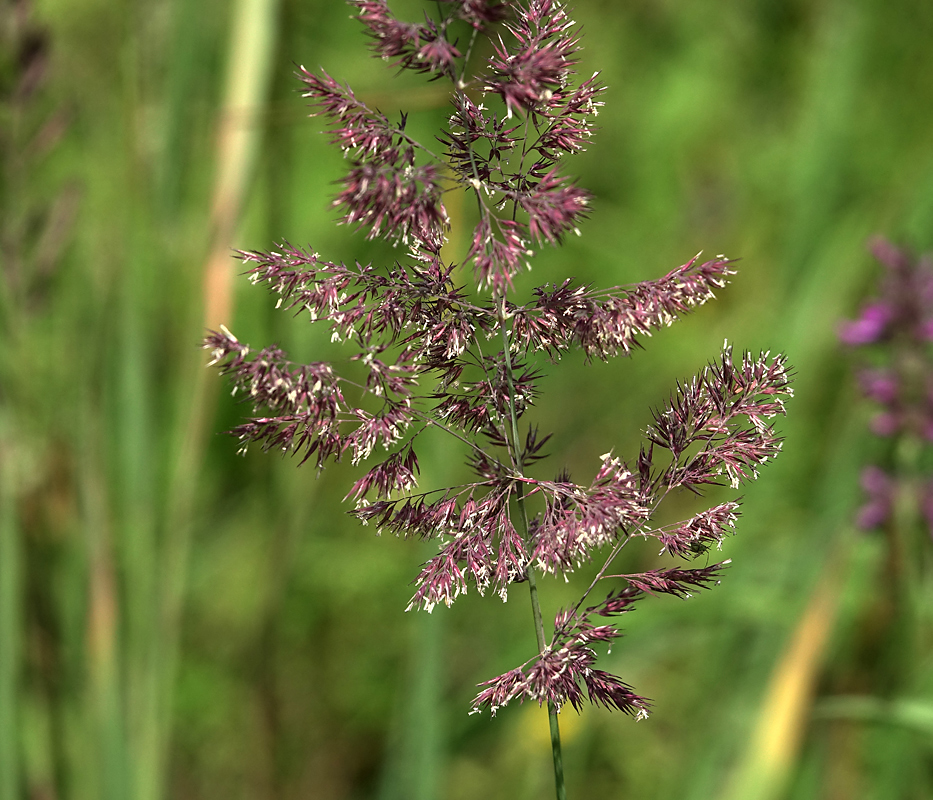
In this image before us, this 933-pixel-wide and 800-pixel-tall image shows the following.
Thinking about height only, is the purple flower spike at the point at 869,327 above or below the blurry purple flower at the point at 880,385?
above

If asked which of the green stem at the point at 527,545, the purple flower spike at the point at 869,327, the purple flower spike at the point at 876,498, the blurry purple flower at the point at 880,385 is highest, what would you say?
the purple flower spike at the point at 869,327

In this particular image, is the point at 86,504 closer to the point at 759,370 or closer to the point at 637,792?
the point at 759,370

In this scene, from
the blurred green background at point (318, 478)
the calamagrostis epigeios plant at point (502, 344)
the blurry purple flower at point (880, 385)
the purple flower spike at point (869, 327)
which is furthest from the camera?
the purple flower spike at point (869, 327)

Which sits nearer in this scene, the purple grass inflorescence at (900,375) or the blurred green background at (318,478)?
the blurred green background at (318,478)

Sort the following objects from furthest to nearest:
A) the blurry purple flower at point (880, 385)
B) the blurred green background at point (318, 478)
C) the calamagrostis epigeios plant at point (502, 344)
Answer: the blurry purple flower at point (880, 385) → the blurred green background at point (318, 478) → the calamagrostis epigeios plant at point (502, 344)

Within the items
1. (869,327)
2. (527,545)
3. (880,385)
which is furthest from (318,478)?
(869,327)

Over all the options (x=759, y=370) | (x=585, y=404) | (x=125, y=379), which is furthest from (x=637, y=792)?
(x=759, y=370)

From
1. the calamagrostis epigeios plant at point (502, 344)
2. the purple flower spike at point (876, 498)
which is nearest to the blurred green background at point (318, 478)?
the purple flower spike at point (876, 498)

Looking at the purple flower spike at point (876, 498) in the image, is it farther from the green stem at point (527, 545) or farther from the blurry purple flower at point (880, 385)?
the green stem at point (527, 545)
